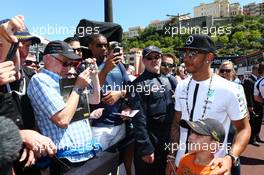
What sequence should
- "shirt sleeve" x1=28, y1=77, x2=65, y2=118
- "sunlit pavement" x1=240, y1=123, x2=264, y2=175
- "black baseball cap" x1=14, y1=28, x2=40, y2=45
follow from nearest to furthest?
1. "shirt sleeve" x1=28, y1=77, x2=65, y2=118
2. "black baseball cap" x1=14, y1=28, x2=40, y2=45
3. "sunlit pavement" x1=240, y1=123, x2=264, y2=175

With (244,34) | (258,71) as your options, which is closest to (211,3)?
(244,34)

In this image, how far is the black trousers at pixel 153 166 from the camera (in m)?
3.78

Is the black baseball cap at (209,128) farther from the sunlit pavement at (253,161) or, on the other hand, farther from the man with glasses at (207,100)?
the sunlit pavement at (253,161)

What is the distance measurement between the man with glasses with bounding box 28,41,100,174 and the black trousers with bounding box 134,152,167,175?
0.98 m

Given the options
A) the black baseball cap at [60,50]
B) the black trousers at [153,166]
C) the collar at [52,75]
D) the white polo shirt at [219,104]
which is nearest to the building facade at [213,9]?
the black trousers at [153,166]

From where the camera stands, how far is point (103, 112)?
3.69 meters

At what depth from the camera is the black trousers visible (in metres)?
3.78

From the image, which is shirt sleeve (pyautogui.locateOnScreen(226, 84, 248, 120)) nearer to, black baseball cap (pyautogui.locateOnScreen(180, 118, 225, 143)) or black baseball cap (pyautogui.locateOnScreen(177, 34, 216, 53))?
black baseball cap (pyautogui.locateOnScreen(180, 118, 225, 143))

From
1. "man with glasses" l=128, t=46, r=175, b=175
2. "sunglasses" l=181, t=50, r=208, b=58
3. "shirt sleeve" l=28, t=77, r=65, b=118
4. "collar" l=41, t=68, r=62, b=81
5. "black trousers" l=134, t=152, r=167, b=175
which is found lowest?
"black trousers" l=134, t=152, r=167, b=175

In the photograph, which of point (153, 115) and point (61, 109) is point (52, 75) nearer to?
point (61, 109)

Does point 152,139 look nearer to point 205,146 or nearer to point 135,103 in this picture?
point 135,103

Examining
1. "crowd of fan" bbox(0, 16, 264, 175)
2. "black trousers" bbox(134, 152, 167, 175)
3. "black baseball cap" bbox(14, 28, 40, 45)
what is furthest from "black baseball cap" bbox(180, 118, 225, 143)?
"black baseball cap" bbox(14, 28, 40, 45)

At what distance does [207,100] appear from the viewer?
9.32ft

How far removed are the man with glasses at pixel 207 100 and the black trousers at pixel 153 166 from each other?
2.43 feet
